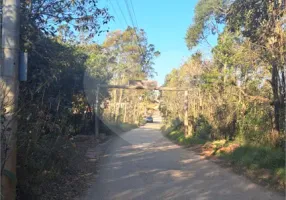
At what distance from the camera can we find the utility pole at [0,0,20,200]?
15.2 feet

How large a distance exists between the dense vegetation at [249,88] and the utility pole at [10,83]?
6573mm

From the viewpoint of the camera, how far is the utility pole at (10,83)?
4.63m

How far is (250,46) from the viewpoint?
38.9 ft

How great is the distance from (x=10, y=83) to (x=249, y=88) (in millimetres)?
12335

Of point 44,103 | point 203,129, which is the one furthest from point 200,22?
point 44,103

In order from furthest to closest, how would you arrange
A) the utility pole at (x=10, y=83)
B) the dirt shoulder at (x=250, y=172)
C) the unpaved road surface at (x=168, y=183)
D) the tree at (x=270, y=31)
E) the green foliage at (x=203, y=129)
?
the green foliage at (x=203, y=129)
the tree at (x=270, y=31)
the dirt shoulder at (x=250, y=172)
the unpaved road surface at (x=168, y=183)
the utility pole at (x=10, y=83)

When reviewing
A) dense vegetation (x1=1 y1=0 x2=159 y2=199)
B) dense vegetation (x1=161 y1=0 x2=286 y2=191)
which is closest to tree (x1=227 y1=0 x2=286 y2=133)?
dense vegetation (x1=161 y1=0 x2=286 y2=191)

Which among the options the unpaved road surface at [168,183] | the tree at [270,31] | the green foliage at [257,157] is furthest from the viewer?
the tree at [270,31]

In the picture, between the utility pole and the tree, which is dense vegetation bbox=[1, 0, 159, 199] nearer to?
the utility pole

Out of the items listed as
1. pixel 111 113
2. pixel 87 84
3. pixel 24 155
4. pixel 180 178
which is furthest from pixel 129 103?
pixel 24 155

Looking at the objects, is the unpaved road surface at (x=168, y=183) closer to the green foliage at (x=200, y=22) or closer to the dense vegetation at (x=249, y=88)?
the dense vegetation at (x=249, y=88)

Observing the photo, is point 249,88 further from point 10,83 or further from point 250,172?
point 10,83

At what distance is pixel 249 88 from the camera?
1522cm

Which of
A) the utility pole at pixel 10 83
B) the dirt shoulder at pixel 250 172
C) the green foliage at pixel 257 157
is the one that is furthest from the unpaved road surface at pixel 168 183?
the utility pole at pixel 10 83
